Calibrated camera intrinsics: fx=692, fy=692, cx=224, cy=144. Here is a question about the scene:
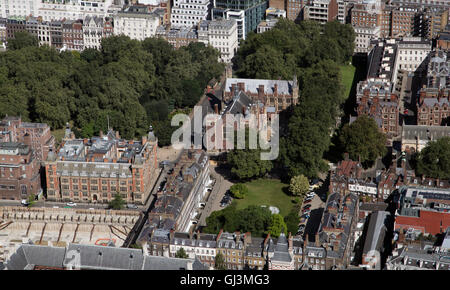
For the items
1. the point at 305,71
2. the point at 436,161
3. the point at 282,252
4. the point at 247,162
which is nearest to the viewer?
the point at 282,252

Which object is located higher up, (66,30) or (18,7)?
(18,7)

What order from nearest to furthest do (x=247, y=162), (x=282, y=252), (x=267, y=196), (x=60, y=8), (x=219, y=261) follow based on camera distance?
(x=282, y=252)
(x=219, y=261)
(x=267, y=196)
(x=247, y=162)
(x=60, y=8)

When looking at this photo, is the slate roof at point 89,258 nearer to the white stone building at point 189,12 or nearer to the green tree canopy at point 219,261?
the green tree canopy at point 219,261

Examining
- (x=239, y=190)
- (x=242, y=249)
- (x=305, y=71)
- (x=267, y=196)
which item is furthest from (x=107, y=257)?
(x=305, y=71)

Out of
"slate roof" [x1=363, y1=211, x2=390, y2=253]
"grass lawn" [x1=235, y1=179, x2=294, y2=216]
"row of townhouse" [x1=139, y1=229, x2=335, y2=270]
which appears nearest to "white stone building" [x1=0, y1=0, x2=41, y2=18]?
"grass lawn" [x1=235, y1=179, x2=294, y2=216]

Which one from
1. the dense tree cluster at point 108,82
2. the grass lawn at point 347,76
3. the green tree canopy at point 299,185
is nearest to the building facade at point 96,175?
the dense tree cluster at point 108,82

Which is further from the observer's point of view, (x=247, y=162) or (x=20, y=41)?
(x=20, y=41)

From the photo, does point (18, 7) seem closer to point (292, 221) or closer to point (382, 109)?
point (382, 109)
